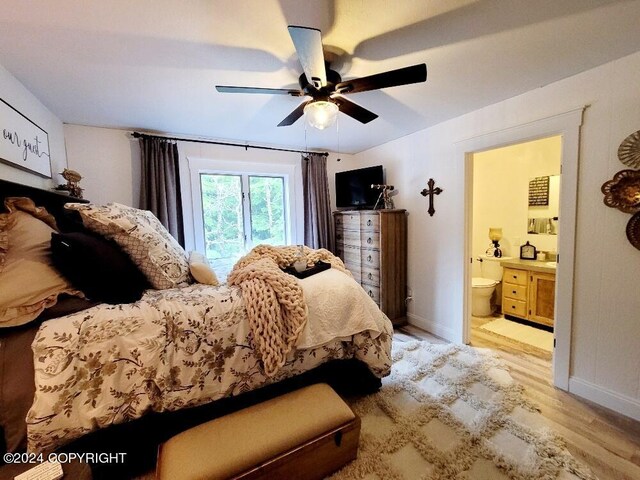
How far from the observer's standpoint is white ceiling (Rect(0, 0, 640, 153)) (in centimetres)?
120

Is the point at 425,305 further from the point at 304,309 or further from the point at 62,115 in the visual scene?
the point at 62,115

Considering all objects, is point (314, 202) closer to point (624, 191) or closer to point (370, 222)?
point (370, 222)

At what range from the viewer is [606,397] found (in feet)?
5.81

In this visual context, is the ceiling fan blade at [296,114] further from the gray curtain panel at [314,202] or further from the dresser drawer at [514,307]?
the dresser drawer at [514,307]

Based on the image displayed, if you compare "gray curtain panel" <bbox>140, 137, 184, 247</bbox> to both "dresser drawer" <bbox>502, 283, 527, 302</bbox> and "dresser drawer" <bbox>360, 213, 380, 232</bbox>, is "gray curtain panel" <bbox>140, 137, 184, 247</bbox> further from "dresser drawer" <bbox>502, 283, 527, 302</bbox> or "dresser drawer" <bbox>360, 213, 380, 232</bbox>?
"dresser drawer" <bbox>502, 283, 527, 302</bbox>

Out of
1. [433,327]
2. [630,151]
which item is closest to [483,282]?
[433,327]

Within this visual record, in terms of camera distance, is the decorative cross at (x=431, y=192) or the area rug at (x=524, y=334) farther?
the decorative cross at (x=431, y=192)

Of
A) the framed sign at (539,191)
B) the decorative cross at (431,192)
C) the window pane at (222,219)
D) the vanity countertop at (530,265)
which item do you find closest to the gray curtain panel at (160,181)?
the window pane at (222,219)

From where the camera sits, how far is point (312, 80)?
1.48 metres

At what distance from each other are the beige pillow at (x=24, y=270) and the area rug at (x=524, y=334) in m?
3.69

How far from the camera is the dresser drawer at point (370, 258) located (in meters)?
3.06

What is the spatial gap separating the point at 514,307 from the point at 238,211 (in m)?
3.74

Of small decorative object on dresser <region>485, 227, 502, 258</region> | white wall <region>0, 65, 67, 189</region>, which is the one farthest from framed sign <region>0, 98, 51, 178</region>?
small decorative object on dresser <region>485, 227, 502, 258</region>

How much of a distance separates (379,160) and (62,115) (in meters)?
3.39
